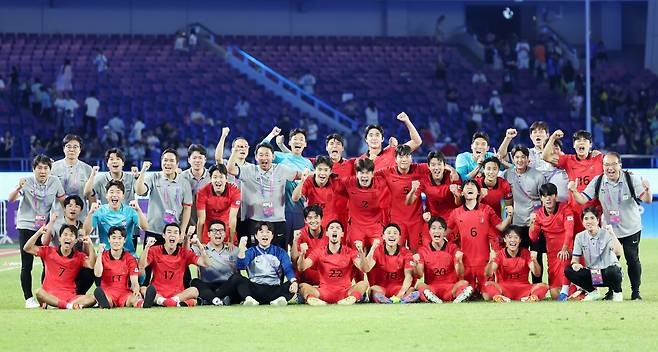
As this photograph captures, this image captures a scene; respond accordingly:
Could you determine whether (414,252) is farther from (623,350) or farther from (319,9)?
(319,9)

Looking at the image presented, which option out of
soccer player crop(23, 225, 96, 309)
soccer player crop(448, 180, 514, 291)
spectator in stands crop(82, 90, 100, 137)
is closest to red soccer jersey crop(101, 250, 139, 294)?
soccer player crop(23, 225, 96, 309)

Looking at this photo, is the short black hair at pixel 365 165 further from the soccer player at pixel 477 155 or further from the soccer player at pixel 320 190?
the soccer player at pixel 477 155

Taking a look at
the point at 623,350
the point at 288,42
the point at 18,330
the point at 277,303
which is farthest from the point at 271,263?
the point at 288,42

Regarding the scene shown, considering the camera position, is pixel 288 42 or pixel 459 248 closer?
pixel 459 248

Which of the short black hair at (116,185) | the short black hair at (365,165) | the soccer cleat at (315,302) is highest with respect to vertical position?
the short black hair at (365,165)

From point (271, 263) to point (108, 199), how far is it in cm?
186

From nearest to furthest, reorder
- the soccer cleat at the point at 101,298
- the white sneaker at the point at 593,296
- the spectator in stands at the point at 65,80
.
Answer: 1. the soccer cleat at the point at 101,298
2. the white sneaker at the point at 593,296
3. the spectator in stands at the point at 65,80

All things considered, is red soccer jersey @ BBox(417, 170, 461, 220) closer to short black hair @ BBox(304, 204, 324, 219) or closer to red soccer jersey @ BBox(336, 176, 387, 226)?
red soccer jersey @ BBox(336, 176, 387, 226)

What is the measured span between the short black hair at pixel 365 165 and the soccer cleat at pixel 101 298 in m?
3.08

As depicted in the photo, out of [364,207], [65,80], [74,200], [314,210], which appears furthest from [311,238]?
[65,80]

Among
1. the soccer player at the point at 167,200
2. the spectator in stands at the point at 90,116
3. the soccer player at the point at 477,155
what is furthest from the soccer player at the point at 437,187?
the spectator in stands at the point at 90,116

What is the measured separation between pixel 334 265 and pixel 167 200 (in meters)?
1.98

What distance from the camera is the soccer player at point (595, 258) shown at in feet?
45.1

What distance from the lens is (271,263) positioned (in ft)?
45.9
